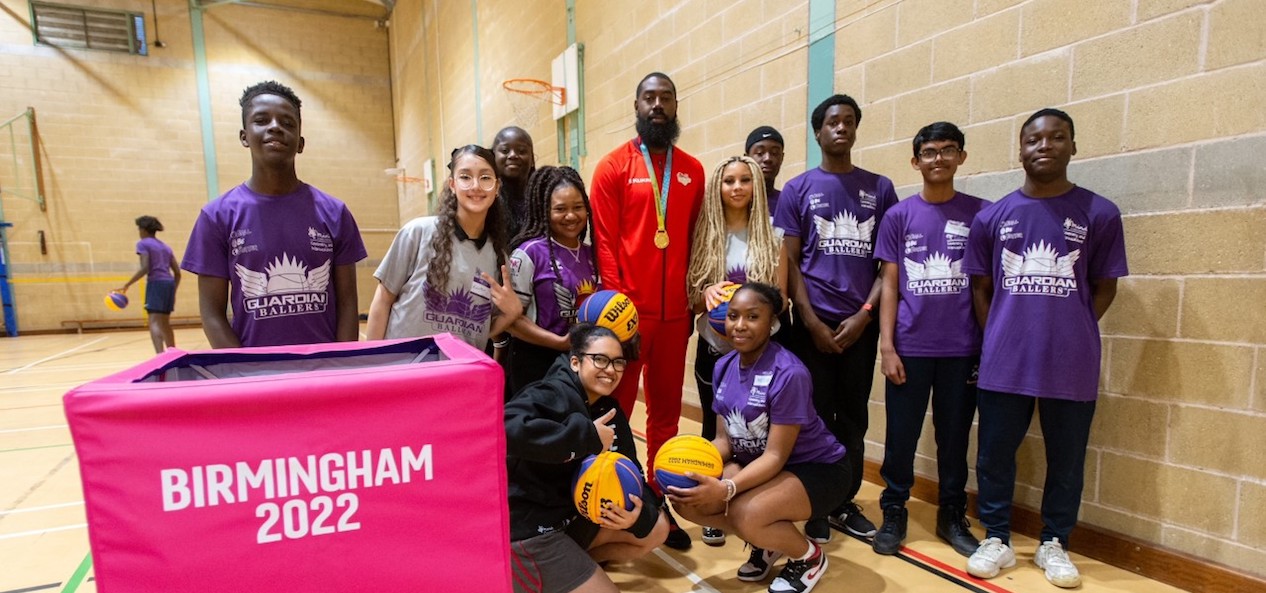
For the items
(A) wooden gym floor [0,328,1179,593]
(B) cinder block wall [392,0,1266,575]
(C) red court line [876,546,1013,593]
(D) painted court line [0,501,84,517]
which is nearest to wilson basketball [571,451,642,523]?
(A) wooden gym floor [0,328,1179,593]

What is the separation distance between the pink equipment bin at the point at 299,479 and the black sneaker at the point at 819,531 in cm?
223

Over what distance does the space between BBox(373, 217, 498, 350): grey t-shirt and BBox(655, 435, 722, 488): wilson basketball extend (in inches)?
36.3

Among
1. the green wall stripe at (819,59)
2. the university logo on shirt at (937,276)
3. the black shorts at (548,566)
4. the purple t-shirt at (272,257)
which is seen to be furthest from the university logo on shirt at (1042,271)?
the purple t-shirt at (272,257)

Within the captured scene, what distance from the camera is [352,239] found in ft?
7.52

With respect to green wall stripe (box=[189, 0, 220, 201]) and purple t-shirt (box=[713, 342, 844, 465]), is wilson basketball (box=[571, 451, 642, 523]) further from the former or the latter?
green wall stripe (box=[189, 0, 220, 201])

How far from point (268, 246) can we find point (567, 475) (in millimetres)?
1301

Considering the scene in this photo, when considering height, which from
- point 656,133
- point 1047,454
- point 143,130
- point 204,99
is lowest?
point 1047,454

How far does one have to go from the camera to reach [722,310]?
99.6 inches

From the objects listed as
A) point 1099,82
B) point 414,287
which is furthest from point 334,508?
point 1099,82

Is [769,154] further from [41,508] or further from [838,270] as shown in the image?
[41,508]

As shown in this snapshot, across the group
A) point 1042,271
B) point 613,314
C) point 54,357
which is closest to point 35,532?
point 613,314

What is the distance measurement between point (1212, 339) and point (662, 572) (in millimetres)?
2396

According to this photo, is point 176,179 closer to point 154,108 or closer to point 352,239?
point 154,108

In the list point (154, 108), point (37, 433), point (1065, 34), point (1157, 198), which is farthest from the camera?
point (154, 108)
